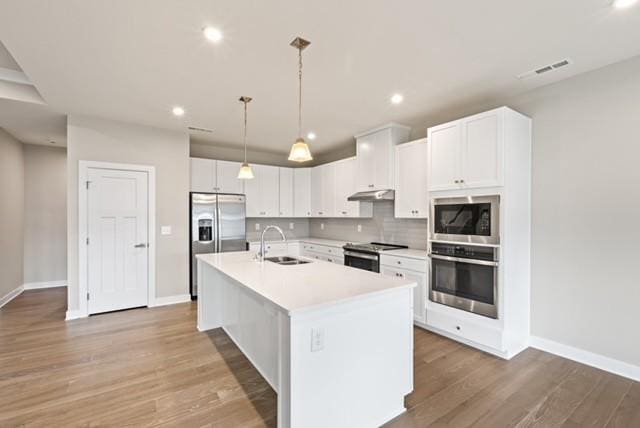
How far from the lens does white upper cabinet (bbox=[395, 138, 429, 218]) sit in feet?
12.3

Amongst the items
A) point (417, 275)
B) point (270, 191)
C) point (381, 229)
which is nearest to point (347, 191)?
point (381, 229)

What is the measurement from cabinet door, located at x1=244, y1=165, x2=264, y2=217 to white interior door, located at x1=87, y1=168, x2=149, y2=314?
1.66m

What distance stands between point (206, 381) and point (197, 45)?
2706 millimetres

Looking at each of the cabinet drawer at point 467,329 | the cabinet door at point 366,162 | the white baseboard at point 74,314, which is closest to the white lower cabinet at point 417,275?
the cabinet drawer at point 467,329

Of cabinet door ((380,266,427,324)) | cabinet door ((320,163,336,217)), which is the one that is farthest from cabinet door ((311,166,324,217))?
cabinet door ((380,266,427,324))

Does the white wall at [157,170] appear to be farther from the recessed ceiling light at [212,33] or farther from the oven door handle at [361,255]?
the recessed ceiling light at [212,33]

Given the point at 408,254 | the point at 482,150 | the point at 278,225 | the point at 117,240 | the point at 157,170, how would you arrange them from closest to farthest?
the point at 482,150 → the point at 408,254 → the point at 117,240 → the point at 157,170 → the point at 278,225

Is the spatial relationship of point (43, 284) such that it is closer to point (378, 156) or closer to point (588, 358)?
point (378, 156)

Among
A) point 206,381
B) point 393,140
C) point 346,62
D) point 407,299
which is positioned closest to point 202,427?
point 206,381

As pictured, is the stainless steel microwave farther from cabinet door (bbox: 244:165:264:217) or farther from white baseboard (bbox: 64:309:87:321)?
white baseboard (bbox: 64:309:87:321)

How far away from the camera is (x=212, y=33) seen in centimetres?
209

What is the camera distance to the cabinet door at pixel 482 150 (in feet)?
9.20

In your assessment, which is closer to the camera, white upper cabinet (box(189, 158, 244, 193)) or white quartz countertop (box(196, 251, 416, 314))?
white quartz countertop (box(196, 251, 416, 314))

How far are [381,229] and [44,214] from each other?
20.5 feet
